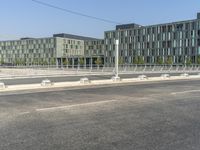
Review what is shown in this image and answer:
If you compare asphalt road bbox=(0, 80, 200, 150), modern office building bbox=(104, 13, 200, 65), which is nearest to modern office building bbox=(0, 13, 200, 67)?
modern office building bbox=(104, 13, 200, 65)

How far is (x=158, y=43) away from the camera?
10012 centimetres

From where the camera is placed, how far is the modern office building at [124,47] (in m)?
92.4

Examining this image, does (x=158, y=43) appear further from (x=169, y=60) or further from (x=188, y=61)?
(x=188, y=61)

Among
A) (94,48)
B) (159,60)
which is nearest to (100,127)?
(159,60)

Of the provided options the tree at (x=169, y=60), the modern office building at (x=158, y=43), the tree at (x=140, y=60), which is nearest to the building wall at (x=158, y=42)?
the modern office building at (x=158, y=43)

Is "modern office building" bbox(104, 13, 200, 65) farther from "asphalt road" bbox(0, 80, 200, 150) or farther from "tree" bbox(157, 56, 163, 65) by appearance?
"asphalt road" bbox(0, 80, 200, 150)

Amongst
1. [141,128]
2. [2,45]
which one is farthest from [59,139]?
[2,45]

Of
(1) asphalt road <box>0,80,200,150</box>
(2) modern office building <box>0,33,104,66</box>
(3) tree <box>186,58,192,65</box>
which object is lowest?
(1) asphalt road <box>0,80,200,150</box>

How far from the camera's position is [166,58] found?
317ft

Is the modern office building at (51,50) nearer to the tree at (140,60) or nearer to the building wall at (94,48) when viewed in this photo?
the building wall at (94,48)

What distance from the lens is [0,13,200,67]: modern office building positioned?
9244 centimetres

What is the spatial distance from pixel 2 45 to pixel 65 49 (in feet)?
123

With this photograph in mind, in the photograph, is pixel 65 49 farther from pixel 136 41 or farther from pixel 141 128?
pixel 141 128

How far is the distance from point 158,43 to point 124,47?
50.1 ft
